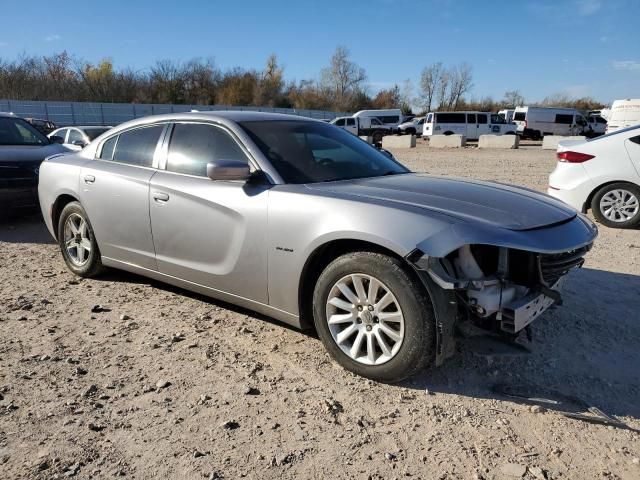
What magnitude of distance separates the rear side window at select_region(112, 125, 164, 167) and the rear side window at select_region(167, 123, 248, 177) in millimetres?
245

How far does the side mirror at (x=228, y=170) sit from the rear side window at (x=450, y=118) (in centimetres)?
3357

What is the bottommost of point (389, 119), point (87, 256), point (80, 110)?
point (87, 256)

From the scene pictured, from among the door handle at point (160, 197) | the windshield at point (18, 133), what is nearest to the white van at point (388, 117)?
the windshield at point (18, 133)

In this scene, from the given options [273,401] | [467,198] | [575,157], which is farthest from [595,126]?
[273,401]

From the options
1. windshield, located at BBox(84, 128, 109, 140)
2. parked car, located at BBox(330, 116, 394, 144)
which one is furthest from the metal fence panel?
windshield, located at BBox(84, 128, 109, 140)

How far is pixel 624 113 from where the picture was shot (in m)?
24.7

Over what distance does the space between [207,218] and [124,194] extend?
1040mm

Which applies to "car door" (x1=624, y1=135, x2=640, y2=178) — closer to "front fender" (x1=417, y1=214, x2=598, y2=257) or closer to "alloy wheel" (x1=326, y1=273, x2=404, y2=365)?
"front fender" (x1=417, y1=214, x2=598, y2=257)

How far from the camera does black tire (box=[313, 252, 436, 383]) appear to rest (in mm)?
2812

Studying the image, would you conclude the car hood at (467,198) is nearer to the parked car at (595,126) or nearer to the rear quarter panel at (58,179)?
the rear quarter panel at (58,179)

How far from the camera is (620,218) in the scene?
284 inches

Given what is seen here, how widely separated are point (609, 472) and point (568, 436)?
27 cm

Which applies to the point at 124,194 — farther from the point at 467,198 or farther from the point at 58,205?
the point at 467,198

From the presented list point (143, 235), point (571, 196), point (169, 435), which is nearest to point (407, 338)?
point (169, 435)
